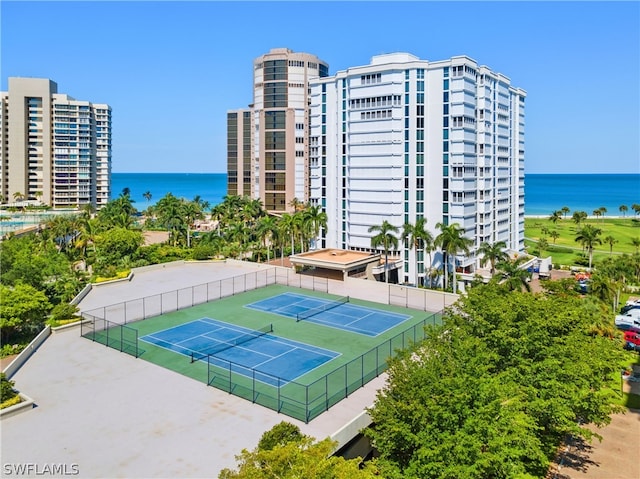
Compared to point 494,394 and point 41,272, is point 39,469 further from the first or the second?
point 41,272

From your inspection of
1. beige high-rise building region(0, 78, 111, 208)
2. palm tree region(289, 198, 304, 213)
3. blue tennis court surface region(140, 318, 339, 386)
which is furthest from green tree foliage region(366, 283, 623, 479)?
beige high-rise building region(0, 78, 111, 208)

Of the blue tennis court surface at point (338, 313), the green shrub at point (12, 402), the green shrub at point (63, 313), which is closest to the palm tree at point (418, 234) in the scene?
the blue tennis court surface at point (338, 313)

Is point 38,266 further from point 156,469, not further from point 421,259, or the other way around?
point 421,259

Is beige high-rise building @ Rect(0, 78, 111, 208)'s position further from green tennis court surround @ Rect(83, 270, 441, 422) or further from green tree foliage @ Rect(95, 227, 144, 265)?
green tennis court surround @ Rect(83, 270, 441, 422)

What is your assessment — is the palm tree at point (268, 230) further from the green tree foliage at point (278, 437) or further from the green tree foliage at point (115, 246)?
the green tree foliage at point (278, 437)

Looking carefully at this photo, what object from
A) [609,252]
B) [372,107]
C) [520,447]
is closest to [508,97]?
[372,107]

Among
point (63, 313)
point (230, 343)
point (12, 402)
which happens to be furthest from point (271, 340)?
point (12, 402)
